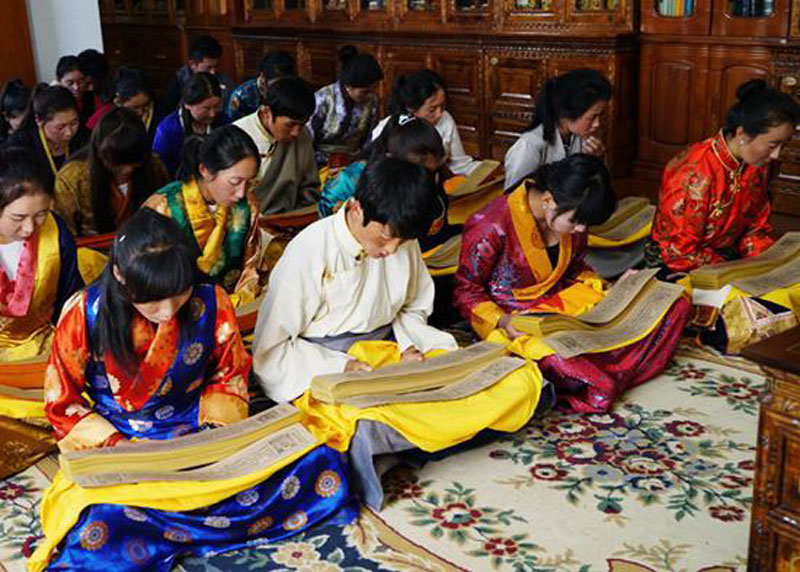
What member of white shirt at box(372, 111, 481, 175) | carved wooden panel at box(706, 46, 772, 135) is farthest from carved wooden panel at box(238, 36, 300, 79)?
carved wooden panel at box(706, 46, 772, 135)

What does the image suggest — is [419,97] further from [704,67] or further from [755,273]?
[704,67]

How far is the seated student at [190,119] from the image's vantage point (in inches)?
188

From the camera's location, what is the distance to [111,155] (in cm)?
354

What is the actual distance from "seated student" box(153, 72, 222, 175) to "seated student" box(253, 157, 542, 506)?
2.11 m

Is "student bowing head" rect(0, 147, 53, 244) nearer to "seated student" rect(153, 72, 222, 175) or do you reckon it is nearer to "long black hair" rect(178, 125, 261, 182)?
"long black hair" rect(178, 125, 261, 182)

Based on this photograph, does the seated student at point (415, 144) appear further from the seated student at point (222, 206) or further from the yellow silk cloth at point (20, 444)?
the yellow silk cloth at point (20, 444)

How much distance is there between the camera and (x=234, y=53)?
8211mm

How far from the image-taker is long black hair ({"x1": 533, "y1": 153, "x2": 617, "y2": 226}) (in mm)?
2965

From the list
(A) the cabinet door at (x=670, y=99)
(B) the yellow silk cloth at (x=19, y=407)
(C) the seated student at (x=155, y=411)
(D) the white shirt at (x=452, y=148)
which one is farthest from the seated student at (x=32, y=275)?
(A) the cabinet door at (x=670, y=99)

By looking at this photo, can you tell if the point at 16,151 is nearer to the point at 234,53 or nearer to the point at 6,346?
the point at 6,346

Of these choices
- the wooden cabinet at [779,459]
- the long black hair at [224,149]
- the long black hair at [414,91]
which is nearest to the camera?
the wooden cabinet at [779,459]

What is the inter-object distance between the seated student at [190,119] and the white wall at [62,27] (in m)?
1.46

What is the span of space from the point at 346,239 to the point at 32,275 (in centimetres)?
96

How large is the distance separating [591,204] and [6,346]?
1797mm
